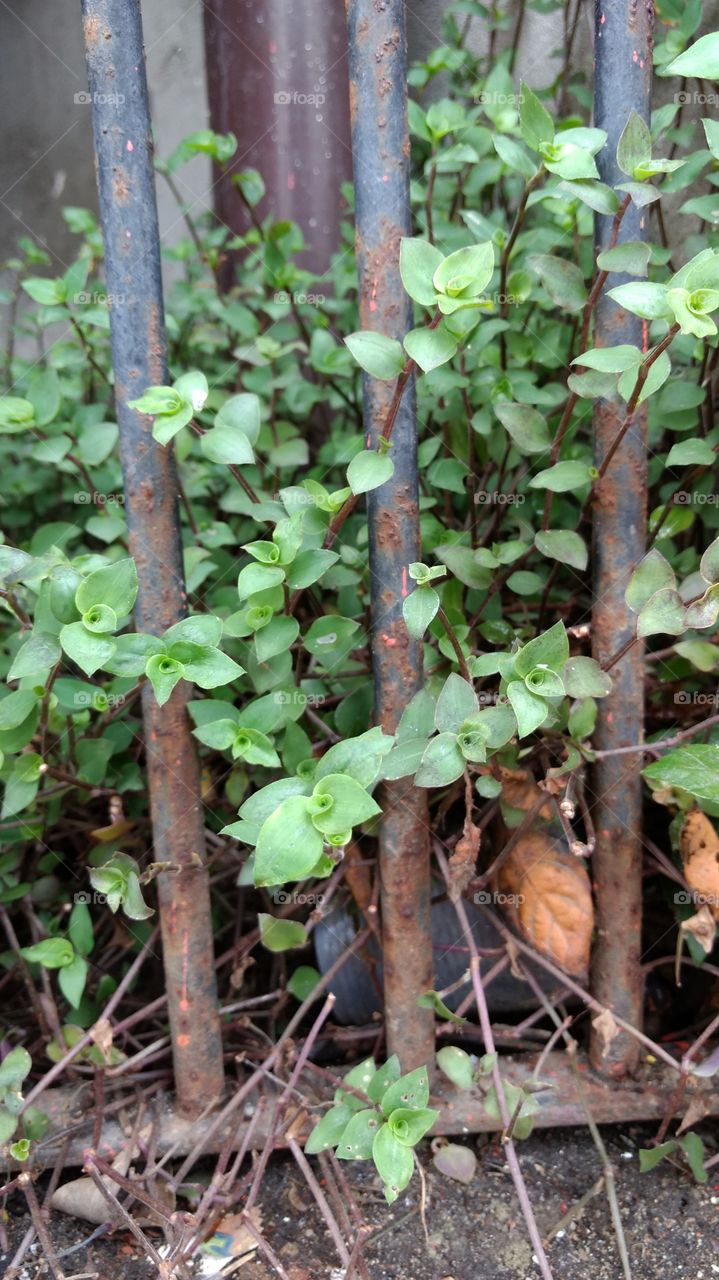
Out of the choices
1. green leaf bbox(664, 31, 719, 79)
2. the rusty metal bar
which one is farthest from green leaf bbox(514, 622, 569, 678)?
the rusty metal bar

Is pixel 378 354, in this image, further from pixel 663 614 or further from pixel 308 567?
pixel 663 614

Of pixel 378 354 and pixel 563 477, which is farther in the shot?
pixel 563 477

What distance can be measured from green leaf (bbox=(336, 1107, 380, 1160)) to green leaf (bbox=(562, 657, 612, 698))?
0.46m

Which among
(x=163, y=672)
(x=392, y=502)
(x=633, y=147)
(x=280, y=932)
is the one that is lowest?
(x=280, y=932)

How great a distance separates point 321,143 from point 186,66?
1.85 feet

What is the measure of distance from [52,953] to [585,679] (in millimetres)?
681

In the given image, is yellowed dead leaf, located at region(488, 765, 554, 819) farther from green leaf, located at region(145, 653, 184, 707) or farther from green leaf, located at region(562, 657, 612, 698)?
green leaf, located at region(145, 653, 184, 707)

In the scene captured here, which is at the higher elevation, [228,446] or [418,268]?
[418,268]

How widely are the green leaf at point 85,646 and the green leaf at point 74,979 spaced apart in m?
0.42

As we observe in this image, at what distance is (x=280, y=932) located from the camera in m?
1.10

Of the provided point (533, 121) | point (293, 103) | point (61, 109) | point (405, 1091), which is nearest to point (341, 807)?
point (405, 1091)

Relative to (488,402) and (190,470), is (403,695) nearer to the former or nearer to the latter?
(488,402)

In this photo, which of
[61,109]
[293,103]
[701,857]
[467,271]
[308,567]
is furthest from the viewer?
[61,109]

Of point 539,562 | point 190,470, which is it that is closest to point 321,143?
point 190,470
